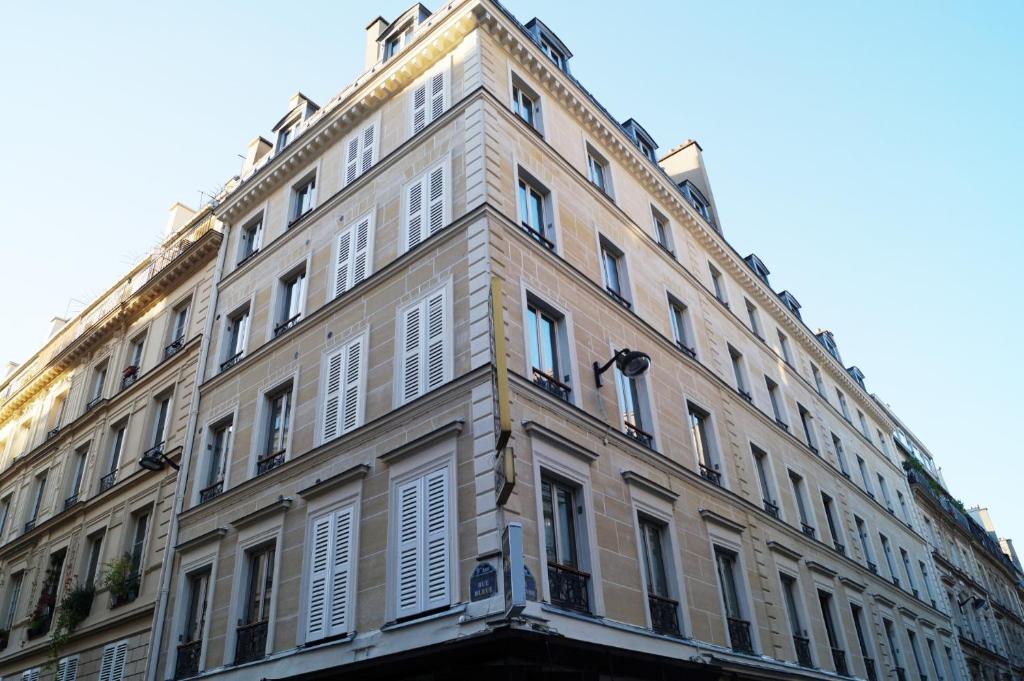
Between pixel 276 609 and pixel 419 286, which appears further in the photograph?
pixel 419 286

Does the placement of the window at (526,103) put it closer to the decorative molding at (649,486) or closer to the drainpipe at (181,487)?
the decorative molding at (649,486)

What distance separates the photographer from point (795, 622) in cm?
1714

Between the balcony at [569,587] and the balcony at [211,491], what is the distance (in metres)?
7.98

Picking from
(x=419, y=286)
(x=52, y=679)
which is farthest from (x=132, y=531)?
(x=419, y=286)

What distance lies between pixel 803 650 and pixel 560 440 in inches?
345

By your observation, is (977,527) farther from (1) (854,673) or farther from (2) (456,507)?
(2) (456,507)

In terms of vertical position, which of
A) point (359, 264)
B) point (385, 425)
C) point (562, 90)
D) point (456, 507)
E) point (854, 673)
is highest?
point (562, 90)

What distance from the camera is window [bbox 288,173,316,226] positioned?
1897 centimetres

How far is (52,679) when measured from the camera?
17953 mm

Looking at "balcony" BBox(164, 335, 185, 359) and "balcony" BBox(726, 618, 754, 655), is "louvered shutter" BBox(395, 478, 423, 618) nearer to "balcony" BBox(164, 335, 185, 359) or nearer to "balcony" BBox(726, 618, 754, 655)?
"balcony" BBox(726, 618, 754, 655)

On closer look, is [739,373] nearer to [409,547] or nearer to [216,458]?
[409,547]

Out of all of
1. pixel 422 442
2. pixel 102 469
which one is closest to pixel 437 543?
pixel 422 442

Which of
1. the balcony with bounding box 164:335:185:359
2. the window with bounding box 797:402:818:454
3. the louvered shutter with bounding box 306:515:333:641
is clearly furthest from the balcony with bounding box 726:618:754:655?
the balcony with bounding box 164:335:185:359

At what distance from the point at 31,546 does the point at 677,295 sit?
19.0 metres
